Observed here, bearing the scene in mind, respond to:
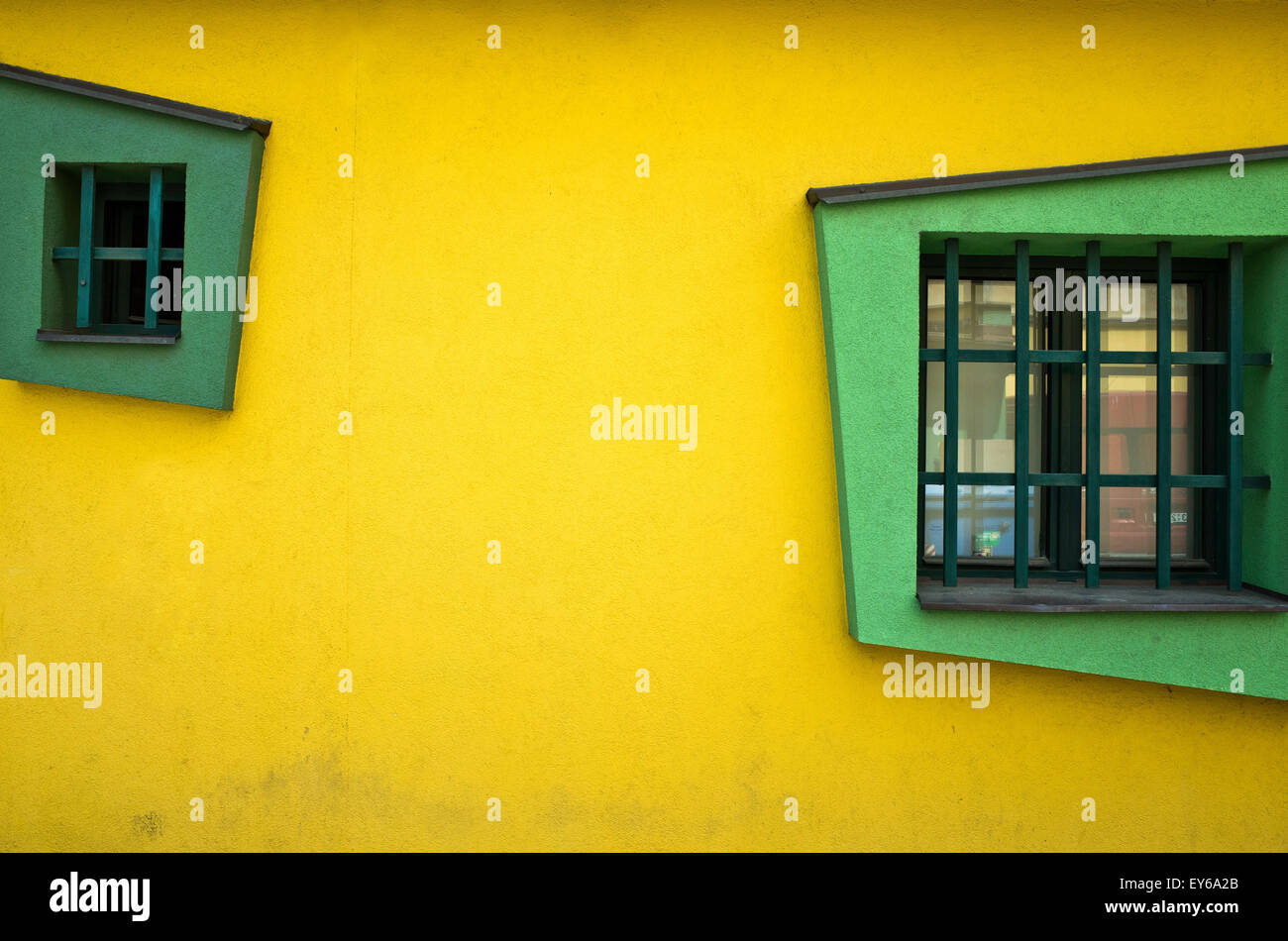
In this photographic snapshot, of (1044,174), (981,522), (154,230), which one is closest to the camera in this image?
(1044,174)

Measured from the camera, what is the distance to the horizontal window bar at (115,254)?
3.66 metres

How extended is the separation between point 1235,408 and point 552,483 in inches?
118

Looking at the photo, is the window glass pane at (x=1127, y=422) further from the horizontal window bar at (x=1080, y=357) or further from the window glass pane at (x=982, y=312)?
the window glass pane at (x=982, y=312)

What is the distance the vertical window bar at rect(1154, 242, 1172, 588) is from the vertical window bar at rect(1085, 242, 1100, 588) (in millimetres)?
264

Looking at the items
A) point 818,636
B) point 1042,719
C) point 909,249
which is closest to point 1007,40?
point 909,249

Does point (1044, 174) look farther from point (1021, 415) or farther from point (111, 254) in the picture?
point (111, 254)

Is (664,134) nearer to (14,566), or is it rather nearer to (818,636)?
(818,636)

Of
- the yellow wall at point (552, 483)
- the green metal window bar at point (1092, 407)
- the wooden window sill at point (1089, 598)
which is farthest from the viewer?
the yellow wall at point (552, 483)

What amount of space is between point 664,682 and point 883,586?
3.46ft

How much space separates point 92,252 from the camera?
3674 mm

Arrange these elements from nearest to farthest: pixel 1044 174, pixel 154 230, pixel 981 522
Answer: pixel 1044 174 → pixel 154 230 → pixel 981 522

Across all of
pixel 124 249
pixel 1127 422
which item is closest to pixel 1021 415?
pixel 1127 422

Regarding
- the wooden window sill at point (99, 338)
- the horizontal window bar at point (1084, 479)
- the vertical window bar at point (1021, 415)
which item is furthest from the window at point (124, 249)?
the vertical window bar at point (1021, 415)

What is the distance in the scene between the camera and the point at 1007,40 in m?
3.71
